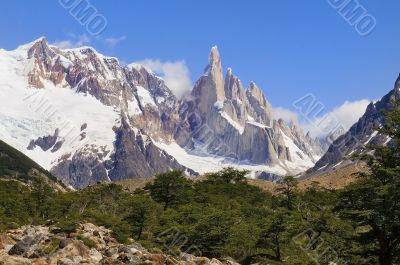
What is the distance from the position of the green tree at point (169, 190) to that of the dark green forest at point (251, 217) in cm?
21

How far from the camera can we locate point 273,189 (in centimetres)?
16325

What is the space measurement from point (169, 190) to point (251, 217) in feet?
94.2

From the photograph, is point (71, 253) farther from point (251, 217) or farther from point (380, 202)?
point (251, 217)

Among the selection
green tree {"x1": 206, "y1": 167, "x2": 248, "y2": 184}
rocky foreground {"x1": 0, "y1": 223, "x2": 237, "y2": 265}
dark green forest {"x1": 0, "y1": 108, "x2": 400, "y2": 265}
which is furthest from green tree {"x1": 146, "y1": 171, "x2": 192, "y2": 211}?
rocky foreground {"x1": 0, "y1": 223, "x2": 237, "y2": 265}

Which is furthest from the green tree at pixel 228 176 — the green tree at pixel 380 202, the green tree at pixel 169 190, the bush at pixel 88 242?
the green tree at pixel 380 202

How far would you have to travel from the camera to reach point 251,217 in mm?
92875

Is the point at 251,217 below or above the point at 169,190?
below

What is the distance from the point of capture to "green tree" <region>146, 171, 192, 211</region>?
11553 cm

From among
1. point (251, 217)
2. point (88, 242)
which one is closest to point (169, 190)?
point (251, 217)

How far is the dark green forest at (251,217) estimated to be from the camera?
3381 centimetres

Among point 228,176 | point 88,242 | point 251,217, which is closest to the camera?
point 88,242

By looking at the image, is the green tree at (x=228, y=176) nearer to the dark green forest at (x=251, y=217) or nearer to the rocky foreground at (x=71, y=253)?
the dark green forest at (x=251, y=217)

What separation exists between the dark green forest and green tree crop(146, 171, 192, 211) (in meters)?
0.21

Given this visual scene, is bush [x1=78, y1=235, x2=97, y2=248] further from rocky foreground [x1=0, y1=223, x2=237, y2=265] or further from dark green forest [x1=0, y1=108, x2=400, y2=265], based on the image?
dark green forest [x1=0, y1=108, x2=400, y2=265]
